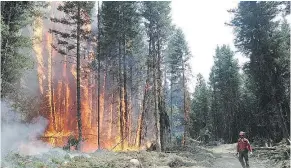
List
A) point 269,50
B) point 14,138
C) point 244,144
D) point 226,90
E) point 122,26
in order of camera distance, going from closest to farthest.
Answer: point 244,144 < point 14,138 < point 269,50 < point 122,26 < point 226,90

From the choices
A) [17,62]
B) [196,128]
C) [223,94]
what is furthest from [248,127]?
[17,62]

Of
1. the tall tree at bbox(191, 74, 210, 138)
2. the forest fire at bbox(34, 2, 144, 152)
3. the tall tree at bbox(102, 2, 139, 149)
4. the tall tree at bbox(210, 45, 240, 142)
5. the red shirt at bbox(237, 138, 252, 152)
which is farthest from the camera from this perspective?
the tall tree at bbox(191, 74, 210, 138)

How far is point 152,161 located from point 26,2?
13.5 m

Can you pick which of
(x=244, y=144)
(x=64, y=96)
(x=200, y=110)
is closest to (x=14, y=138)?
(x=244, y=144)

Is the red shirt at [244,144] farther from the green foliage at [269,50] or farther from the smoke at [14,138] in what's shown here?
the green foliage at [269,50]

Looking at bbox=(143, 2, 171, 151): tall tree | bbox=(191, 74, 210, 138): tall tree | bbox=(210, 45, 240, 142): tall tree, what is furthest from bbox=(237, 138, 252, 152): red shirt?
bbox=(191, 74, 210, 138): tall tree

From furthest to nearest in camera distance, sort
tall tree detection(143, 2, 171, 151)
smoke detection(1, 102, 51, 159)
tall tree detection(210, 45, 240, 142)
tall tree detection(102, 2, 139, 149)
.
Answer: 1. tall tree detection(210, 45, 240, 142)
2. tall tree detection(102, 2, 139, 149)
3. tall tree detection(143, 2, 171, 151)
4. smoke detection(1, 102, 51, 159)

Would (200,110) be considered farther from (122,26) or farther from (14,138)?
(14,138)

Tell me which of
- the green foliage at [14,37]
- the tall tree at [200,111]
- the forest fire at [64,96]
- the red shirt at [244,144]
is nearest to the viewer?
the red shirt at [244,144]

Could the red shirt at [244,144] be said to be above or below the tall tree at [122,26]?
below

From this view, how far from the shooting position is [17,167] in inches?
501

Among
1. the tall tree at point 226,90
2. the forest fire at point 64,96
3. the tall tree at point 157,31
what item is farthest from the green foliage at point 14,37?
the tall tree at point 226,90

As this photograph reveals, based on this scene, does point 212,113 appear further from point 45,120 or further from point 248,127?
point 45,120

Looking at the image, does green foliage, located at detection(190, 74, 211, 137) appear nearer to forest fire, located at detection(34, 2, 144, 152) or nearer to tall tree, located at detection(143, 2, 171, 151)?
forest fire, located at detection(34, 2, 144, 152)
